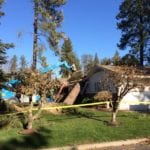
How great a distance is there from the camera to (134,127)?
18.8 metres

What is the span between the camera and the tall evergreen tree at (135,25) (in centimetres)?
5012

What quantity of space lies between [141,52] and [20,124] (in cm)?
3431

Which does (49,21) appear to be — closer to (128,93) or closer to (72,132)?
(128,93)

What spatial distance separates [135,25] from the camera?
50844 mm

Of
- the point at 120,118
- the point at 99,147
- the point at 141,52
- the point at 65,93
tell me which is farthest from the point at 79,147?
the point at 141,52

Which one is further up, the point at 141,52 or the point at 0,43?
the point at 141,52

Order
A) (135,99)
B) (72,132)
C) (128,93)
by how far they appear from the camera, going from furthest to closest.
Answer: (135,99) → (128,93) → (72,132)

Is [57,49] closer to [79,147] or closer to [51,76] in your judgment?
[51,76]

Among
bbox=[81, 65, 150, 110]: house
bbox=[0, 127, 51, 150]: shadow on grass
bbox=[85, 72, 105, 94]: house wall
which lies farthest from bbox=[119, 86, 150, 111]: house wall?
bbox=[0, 127, 51, 150]: shadow on grass

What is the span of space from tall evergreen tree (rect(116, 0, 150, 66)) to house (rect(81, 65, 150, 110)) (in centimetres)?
1345

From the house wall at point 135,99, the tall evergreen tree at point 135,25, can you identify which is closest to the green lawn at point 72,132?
the house wall at point 135,99

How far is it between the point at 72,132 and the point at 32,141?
216 centimetres

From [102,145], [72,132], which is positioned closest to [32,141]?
[72,132]

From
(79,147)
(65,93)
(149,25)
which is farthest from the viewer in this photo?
(149,25)
